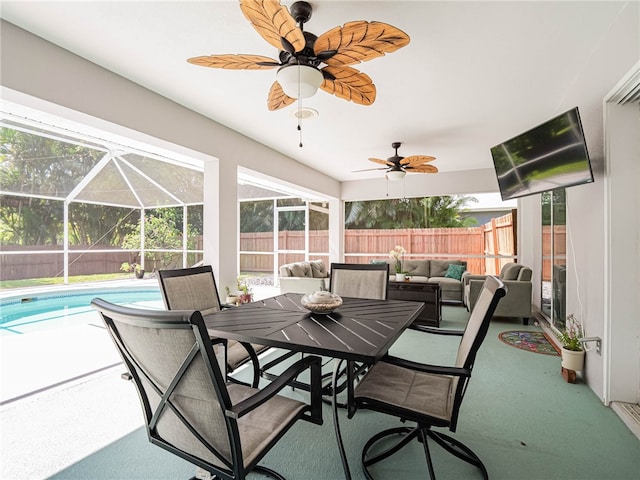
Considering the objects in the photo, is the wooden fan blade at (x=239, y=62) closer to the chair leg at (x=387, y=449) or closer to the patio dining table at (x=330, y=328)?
the patio dining table at (x=330, y=328)

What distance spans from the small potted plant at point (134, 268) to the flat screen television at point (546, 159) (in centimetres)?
845

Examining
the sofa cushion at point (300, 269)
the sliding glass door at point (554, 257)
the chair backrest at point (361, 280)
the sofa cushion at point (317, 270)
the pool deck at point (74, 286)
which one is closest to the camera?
the chair backrest at point (361, 280)

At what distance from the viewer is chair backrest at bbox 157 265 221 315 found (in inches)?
89.7

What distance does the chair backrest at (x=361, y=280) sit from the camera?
2.91 metres

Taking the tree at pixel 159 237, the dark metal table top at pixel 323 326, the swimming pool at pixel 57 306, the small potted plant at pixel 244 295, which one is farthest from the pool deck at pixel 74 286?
the dark metal table top at pixel 323 326

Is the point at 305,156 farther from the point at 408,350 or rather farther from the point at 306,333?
the point at 306,333

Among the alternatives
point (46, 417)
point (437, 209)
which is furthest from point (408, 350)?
point (437, 209)

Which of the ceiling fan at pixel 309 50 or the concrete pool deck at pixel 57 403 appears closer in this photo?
the ceiling fan at pixel 309 50

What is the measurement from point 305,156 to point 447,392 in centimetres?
451

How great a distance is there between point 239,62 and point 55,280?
314 inches

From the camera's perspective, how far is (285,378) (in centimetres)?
129

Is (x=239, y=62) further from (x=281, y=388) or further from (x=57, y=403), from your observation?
(x=57, y=403)

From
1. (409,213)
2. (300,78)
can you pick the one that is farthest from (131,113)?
(409,213)

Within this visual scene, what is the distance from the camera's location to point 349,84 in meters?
2.12
